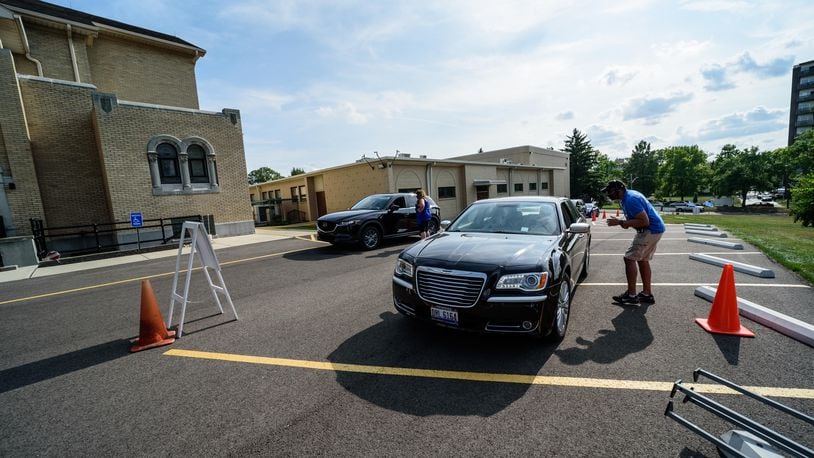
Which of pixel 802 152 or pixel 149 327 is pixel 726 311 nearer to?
pixel 149 327

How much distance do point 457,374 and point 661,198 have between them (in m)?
98.0

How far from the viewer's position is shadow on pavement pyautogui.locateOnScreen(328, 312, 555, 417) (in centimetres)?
264

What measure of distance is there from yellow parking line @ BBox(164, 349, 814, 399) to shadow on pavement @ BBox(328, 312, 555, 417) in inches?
2.3

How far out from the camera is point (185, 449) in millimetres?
2238

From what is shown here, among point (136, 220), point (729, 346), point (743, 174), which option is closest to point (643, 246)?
point (729, 346)

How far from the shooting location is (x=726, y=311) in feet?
12.4

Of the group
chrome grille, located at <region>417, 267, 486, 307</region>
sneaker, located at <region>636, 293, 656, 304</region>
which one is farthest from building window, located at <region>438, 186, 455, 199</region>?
chrome grille, located at <region>417, 267, 486, 307</region>

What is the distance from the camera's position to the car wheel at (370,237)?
9.99m

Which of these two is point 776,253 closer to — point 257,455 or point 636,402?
point 636,402

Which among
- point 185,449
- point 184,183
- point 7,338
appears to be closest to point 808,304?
point 185,449

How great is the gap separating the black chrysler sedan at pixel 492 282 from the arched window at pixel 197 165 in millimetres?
15582

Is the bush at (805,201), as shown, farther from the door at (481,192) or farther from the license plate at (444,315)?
the license plate at (444,315)

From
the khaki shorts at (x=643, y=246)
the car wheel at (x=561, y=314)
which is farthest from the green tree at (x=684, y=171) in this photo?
the car wheel at (x=561, y=314)

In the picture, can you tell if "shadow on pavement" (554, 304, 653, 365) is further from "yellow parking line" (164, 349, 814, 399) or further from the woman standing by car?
the woman standing by car
